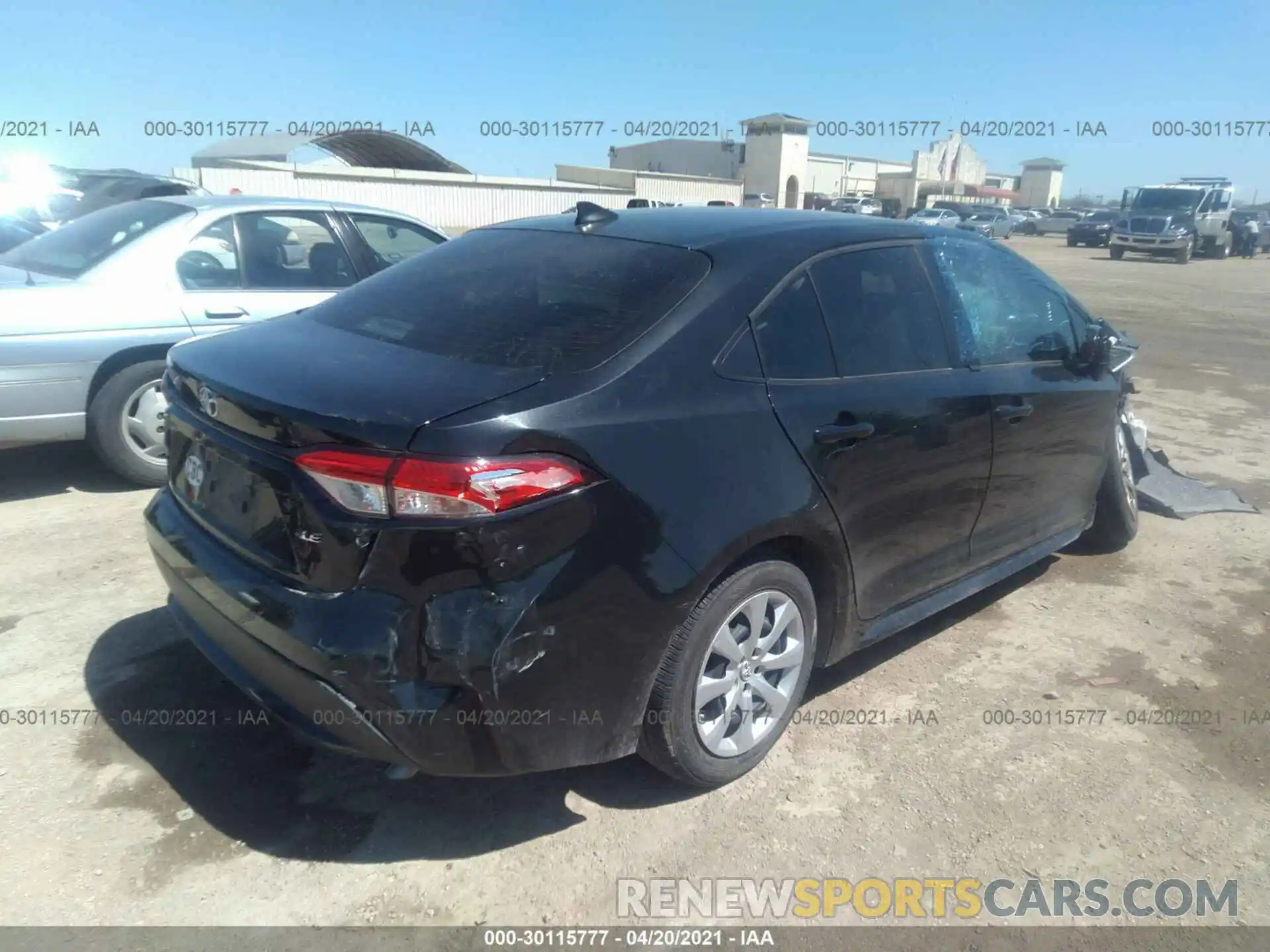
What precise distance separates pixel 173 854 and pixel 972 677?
283cm

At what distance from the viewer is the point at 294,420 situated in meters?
2.29

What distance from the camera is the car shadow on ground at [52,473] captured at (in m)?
5.16

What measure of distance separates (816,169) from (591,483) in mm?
77708

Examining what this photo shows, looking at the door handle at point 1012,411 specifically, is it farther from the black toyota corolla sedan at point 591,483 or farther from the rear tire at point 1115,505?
the rear tire at point 1115,505

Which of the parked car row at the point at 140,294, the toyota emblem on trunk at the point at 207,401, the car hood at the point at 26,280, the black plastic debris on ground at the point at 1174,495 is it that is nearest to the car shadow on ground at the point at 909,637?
the black plastic debris on ground at the point at 1174,495

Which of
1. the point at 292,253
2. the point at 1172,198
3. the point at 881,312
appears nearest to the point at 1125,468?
the point at 881,312

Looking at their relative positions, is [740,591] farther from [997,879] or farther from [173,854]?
[173,854]

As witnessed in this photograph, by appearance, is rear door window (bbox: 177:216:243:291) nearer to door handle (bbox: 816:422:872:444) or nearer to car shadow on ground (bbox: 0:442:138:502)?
car shadow on ground (bbox: 0:442:138:502)

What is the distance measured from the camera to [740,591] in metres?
2.66

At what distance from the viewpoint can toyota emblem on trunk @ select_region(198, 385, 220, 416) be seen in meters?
2.60

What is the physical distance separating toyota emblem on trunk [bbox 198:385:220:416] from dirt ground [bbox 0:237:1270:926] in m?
1.11

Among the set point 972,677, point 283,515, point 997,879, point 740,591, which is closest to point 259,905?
point 283,515

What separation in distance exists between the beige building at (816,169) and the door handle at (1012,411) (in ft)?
160

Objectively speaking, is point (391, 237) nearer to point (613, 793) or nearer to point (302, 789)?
point (302, 789)
